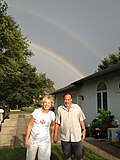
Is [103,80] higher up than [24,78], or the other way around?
[24,78]

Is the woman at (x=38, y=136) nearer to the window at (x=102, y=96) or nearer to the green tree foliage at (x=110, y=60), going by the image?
the window at (x=102, y=96)

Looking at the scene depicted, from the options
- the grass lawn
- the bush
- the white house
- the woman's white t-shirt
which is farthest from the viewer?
the white house

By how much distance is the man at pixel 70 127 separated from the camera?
4086 millimetres

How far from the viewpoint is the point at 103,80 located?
12133 mm

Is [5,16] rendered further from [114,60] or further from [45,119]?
[114,60]

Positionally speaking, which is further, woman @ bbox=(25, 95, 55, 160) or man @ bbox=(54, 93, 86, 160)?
man @ bbox=(54, 93, 86, 160)

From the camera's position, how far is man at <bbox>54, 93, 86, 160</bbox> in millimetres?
4086

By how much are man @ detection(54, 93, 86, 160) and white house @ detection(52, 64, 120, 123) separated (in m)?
5.74

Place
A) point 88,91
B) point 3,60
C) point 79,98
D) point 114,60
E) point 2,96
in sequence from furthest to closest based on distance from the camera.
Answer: point 2,96 → point 114,60 → point 3,60 → point 79,98 → point 88,91

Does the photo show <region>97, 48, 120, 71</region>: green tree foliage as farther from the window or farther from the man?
the man

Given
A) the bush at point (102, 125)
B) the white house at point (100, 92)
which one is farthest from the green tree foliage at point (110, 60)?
the bush at point (102, 125)

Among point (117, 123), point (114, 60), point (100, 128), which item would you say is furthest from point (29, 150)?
point (114, 60)

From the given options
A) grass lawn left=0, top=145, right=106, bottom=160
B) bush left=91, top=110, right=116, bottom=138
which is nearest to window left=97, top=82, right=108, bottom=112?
bush left=91, top=110, right=116, bottom=138

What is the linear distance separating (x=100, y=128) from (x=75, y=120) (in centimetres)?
625
